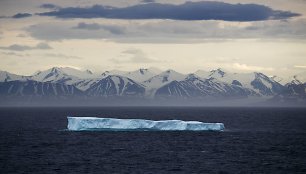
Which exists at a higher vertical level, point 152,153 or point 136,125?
point 152,153

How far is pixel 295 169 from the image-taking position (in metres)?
61.3

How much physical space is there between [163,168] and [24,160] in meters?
18.0

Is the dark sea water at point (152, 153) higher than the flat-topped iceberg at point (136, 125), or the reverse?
the dark sea water at point (152, 153)

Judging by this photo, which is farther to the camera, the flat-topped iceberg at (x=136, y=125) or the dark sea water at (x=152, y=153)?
the flat-topped iceberg at (x=136, y=125)

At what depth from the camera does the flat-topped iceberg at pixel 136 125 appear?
349 feet

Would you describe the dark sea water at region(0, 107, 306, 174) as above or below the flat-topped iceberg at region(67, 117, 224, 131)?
above

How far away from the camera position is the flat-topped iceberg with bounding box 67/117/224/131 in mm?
106250

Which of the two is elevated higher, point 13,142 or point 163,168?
point 163,168

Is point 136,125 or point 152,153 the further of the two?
point 136,125

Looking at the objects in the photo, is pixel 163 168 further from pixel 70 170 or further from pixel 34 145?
pixel 34 145

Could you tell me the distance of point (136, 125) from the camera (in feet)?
354

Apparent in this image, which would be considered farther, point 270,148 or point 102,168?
point 270,148

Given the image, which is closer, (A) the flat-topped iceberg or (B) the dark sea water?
(B) the dark sea water

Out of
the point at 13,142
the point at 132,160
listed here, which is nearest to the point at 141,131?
the point at 13,142
